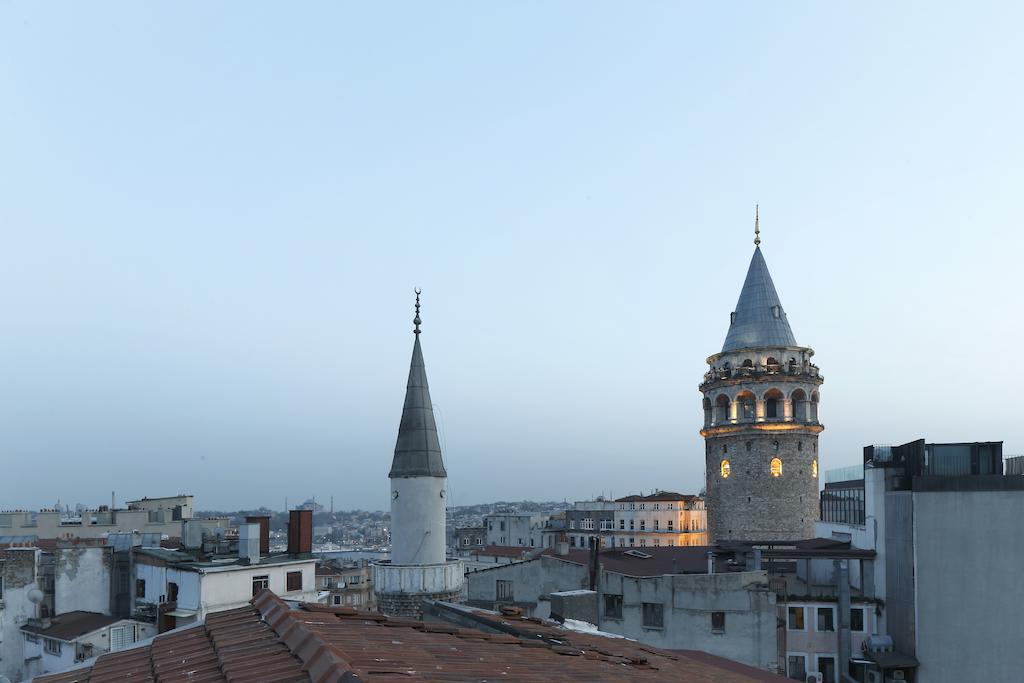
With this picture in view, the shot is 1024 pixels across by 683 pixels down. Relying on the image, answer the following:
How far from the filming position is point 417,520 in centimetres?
3662

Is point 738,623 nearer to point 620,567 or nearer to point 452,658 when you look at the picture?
point 620,567

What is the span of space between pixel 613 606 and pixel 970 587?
51.7ft

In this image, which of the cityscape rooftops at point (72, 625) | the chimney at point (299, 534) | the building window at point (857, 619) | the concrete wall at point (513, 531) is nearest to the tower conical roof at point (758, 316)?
the building window at point (857, 619)

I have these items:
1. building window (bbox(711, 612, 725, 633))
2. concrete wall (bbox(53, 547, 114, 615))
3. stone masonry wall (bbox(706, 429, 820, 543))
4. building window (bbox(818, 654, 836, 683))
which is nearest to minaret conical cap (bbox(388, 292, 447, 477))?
building window (bbox(711, 612, 725, 633))

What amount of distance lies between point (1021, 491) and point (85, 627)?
42668 mm

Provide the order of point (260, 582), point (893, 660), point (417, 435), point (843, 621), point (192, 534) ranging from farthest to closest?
point (192, 534), point (260, 582), point (843, 621), point (417, 435), point (893, 660)

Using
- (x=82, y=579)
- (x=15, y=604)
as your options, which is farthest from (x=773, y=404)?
(x=15, y=604)

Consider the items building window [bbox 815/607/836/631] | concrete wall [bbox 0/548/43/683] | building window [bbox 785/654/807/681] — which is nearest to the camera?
building window [bbox 785/654/807/681]

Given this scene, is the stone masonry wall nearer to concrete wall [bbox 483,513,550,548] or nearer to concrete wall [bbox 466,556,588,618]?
concrete wall [bbox 466,556,588,618]

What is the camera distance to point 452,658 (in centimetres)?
1048

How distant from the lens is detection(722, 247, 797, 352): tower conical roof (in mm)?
66250

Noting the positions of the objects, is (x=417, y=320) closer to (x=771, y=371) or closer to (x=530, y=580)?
(x=530, y=580)

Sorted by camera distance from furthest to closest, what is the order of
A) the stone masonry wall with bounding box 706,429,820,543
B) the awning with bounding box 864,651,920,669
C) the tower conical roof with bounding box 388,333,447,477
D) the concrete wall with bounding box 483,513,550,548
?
the concrete wall with bounding box 483,513,550,548, the stone masonry wall with bounding box 706,429,820,543, the tower conical roof with bounding box 388,333,447,477, the awning with bounding box 864,651,920,669

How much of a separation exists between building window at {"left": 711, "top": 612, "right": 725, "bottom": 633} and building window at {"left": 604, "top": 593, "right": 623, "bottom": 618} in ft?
14.7
